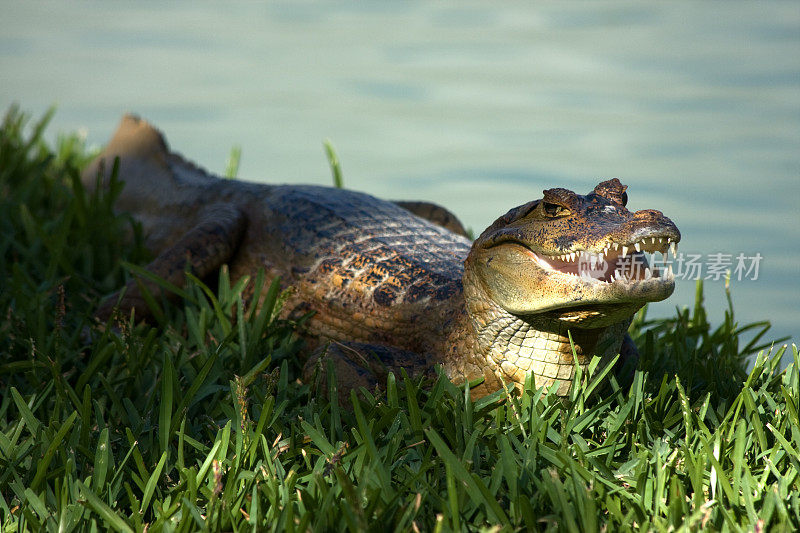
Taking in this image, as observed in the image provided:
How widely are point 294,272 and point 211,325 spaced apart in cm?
56

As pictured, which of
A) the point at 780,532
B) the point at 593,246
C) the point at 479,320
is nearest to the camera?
the point at 780,532

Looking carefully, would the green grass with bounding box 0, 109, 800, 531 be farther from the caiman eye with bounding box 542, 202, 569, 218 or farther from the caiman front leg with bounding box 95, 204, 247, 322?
the caiman eye with bounding box 542, 202, 569, 218

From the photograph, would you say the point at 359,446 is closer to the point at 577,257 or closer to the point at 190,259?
the point at 577,257

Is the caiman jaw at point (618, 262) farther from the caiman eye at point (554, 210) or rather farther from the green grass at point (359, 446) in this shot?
the green grass at point (359, 446)

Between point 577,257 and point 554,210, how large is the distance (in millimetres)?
229

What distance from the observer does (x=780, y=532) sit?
2.35 metres

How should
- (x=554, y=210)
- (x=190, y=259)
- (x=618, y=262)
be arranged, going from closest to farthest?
(x=618, y=262) → (x=554, y=210) → (x=190, y=259)

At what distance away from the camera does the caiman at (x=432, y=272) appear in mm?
2912

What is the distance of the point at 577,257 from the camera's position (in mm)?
2945

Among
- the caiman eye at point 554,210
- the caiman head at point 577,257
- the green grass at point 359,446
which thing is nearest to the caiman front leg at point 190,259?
the green grass at point 359,446

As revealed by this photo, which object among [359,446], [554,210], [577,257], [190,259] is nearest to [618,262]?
[577,257]

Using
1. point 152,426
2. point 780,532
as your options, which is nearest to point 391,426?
point 152,426

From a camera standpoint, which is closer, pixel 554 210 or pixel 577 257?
pixel 577 257

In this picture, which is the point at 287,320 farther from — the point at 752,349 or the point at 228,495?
the point at 752,349
